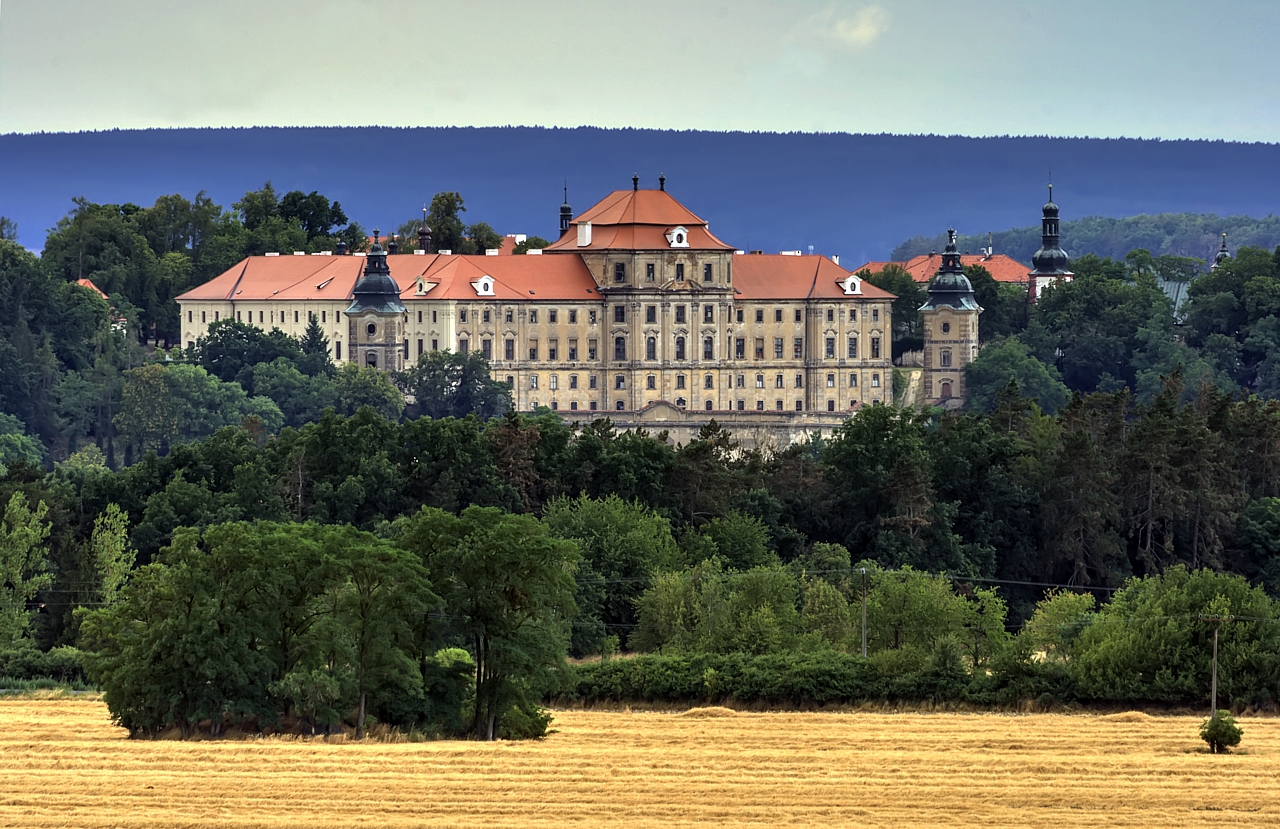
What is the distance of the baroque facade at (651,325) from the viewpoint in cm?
14925

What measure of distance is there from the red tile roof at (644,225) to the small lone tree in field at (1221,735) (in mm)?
99338

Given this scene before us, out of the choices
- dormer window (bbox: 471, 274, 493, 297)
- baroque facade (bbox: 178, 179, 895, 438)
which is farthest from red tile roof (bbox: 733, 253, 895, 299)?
dormer window (bbox: 471, 274, 493, 297)

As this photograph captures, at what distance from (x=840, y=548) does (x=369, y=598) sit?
103 ft

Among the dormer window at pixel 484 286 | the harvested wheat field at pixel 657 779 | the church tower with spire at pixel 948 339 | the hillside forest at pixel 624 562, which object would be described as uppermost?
the dormer window at pixel 484 286

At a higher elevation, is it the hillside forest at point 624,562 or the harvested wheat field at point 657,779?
the hillside forest at point 624,562

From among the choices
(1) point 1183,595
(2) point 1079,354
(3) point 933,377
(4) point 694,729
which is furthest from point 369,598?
(2) point 1079,354

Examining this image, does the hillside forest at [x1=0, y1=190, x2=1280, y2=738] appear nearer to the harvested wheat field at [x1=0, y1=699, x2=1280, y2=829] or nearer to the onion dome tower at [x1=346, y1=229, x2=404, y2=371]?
the harvested wheat field at [x1=0, y1=699, x2=1280, y2=829]

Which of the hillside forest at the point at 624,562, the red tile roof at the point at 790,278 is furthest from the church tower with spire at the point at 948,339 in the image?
the hillside forest at the point at 624,562

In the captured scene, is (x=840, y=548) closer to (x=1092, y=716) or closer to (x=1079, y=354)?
(x=1092, y=716)

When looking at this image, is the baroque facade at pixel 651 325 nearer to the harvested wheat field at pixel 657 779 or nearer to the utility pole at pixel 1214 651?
the utility pole at pixel 1214 651

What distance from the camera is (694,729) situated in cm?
5331

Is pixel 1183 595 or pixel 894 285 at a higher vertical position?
pixel 894 285

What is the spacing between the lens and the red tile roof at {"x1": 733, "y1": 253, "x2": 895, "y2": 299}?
498 ft

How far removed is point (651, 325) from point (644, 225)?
5373mm
